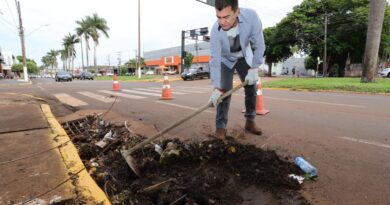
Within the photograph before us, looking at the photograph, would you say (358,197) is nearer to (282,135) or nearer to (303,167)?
(303,167)

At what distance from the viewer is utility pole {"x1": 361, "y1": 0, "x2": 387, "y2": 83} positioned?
13719mm

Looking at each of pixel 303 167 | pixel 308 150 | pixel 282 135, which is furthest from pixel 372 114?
pixel 303 167

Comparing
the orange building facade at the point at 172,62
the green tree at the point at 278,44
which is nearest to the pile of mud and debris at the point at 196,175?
the green tree at the point at 278,44

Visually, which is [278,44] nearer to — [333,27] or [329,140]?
[333,27]

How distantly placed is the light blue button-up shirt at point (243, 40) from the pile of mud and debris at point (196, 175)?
0.93 m

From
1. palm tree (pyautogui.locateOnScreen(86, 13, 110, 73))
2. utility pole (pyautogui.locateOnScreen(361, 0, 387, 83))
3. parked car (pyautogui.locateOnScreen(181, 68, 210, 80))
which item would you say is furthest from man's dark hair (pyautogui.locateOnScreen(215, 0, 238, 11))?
palm tree (pyautogui.locateOnScreen(86, 13, 110, 73))

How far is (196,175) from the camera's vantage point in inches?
94.7

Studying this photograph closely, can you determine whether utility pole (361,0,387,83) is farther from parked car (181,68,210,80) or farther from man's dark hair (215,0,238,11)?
parked car (181,68,210,80)

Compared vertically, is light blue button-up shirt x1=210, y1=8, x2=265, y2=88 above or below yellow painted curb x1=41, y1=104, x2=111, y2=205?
above

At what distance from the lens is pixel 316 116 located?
5.55 m

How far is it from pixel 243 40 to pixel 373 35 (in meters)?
13.8

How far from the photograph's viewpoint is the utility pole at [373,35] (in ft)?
45.0

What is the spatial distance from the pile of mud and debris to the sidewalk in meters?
0.18

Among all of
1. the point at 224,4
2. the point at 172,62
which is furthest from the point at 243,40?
the point at 172,62
